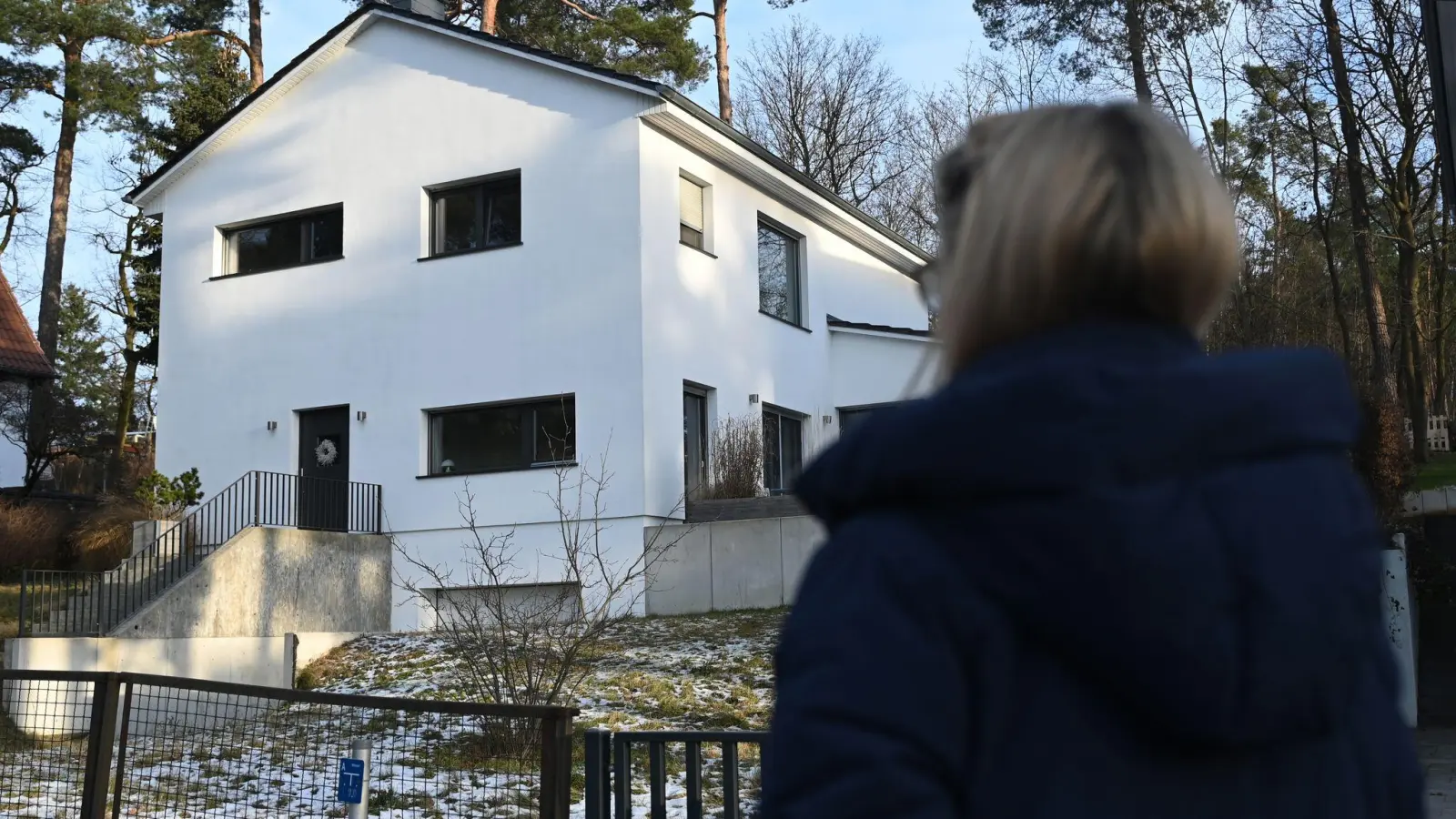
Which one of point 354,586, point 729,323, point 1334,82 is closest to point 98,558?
point 354,586

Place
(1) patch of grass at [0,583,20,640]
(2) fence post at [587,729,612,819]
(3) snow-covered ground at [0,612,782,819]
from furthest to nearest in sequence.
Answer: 1. (1) patch of grass at [0,583,20,640]
2. (3) snow-covered ground at [0,612,782,819]
3. (2) fence post at [587,729,612,819]

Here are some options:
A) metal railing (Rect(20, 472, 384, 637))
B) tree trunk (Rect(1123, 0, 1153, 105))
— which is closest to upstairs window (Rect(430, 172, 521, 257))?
metal railing (Rect(20, 472, 384, 637))

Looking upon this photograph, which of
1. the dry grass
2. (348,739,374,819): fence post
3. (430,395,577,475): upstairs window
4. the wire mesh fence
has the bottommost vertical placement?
the wire mesh fence

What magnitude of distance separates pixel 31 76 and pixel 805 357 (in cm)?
1869

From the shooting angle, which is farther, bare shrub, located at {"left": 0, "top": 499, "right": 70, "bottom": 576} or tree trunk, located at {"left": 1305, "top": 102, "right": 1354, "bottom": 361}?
tree trunk, located at {"left": 1305, "top": 102, "right": 1354, "bottom": 361}

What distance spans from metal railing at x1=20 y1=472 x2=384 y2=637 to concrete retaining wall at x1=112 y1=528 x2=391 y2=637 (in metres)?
0.26

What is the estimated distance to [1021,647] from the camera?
4.12ft

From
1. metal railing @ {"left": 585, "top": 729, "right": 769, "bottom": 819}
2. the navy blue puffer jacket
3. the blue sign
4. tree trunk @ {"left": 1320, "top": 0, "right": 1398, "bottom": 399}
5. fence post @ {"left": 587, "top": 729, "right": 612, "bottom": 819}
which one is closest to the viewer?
the navy blue puffer jacket

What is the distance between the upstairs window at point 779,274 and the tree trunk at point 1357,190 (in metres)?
9.67

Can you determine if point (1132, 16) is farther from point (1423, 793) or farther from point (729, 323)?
point (1423, 793)

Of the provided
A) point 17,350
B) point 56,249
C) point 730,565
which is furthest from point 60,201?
point 730,565

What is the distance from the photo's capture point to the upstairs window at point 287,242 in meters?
19.6

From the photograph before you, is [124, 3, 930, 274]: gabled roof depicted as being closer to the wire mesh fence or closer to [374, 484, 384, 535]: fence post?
[374, 484, 384, 535]: fence post

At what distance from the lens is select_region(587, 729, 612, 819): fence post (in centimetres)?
474
